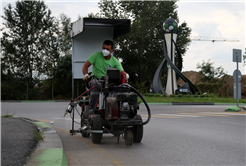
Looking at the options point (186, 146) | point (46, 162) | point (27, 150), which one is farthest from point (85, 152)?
point (186, 146)

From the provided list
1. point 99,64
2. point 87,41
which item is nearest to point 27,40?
point 87,41

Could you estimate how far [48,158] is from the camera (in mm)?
4438

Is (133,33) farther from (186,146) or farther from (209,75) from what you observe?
(186,146)

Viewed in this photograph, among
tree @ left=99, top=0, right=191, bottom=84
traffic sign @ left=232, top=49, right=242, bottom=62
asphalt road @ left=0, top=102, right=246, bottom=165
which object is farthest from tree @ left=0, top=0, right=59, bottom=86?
asphalt road @ left=0, top=102, right=246, bottom=165

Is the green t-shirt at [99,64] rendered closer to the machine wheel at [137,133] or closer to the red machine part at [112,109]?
the red machine part at [112,109]

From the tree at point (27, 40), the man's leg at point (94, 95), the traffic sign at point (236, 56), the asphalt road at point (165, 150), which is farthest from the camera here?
the tree at point (27, 40)

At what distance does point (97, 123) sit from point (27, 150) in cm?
146

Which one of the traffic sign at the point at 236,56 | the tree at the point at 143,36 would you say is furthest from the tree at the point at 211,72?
the traffic sign at the point at 236,56

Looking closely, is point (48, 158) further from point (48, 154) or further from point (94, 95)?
point (94, 95)

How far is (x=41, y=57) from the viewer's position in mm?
32156

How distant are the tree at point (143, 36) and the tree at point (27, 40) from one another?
8.99 m

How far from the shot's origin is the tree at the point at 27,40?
1217 inches

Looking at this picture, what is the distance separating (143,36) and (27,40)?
13701 mm

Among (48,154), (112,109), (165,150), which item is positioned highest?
(112,109)
